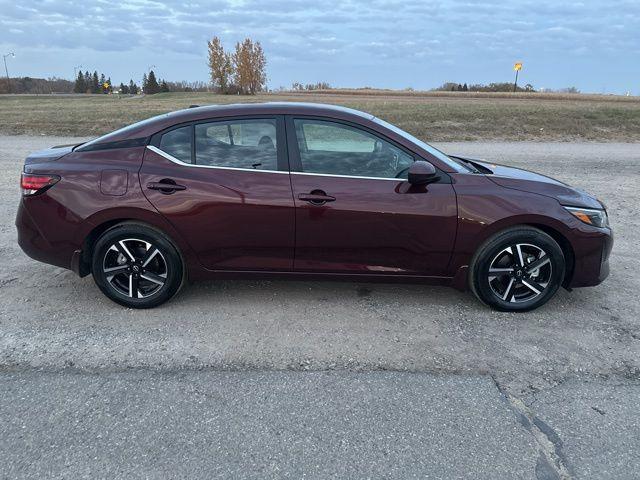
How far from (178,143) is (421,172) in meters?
1.92

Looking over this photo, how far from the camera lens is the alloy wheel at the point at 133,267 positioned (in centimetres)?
396

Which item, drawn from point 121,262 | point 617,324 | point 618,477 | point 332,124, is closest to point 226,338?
point 121,262

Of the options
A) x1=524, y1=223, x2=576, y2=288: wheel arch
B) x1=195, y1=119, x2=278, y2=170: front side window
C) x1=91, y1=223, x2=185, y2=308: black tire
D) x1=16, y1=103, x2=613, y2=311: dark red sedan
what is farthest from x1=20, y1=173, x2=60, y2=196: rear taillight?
x1=524, y1=223, x2=576, y2=288: wheel arch

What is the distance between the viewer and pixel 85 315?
3.93 meters

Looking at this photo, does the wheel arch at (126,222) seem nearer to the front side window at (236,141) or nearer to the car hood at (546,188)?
the front side window at (236,141)

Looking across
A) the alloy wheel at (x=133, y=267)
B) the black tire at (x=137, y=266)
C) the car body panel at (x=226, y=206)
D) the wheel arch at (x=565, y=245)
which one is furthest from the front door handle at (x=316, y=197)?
the wheel arch at (x=565, y=245)

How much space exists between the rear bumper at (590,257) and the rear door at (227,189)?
227cm

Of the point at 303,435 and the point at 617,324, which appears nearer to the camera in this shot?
the point at 303,435

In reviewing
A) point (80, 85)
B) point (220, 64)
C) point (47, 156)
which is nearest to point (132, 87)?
point (80, 85)

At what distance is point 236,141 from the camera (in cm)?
401

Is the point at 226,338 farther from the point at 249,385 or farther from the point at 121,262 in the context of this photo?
the point at 121,262

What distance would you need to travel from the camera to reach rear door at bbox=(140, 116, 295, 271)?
3850 millimetres

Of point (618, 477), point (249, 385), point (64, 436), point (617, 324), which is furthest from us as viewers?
point (617, 324)

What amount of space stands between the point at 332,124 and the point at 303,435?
242 cm
